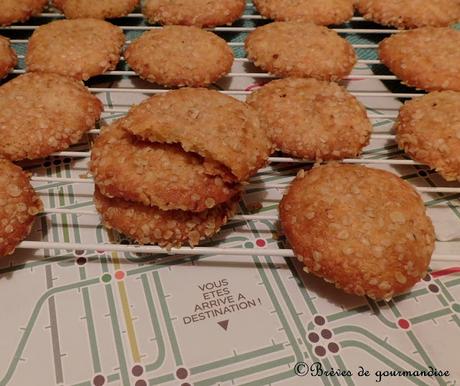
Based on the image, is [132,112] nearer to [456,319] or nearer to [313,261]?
[313,261]

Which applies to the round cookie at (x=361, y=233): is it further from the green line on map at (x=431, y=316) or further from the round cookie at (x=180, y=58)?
the round cookie at (x=180, y=58)

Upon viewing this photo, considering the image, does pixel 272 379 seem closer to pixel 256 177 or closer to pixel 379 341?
pixel 379 341

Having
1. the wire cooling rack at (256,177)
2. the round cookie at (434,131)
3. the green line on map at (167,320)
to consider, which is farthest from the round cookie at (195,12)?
the green line on map at (167,320)

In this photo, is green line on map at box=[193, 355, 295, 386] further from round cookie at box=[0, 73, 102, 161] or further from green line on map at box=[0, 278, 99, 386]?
round cookie at box=[0, 73, 102, 161]

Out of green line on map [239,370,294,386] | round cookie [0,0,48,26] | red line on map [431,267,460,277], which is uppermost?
round cookie [0,0,48,26]

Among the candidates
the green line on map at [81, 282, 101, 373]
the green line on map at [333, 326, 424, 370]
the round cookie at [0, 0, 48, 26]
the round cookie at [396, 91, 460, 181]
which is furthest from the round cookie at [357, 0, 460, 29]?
the green line on map at [81, 282, 101, 373]

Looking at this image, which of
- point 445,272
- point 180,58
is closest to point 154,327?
point 445,272
